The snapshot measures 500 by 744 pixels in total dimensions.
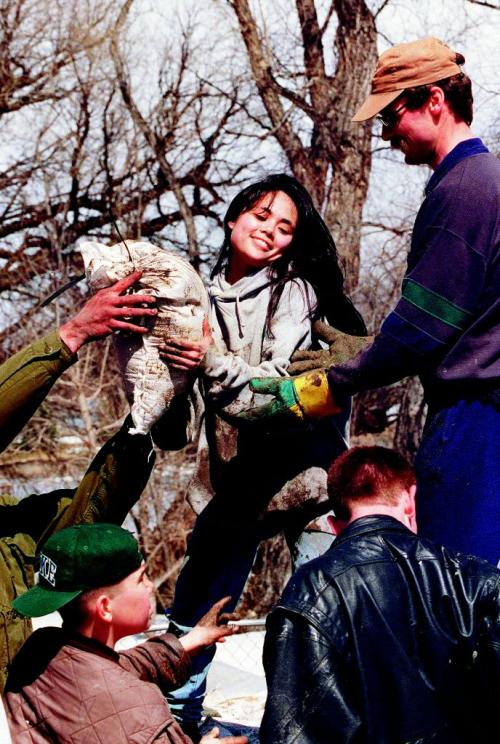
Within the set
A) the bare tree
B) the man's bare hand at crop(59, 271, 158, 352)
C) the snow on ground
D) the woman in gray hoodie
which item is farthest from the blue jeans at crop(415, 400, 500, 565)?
the bare tree

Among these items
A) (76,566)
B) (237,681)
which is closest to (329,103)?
(237,681)

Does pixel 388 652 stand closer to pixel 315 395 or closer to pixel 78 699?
pixel 78 699

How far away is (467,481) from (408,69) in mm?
1142

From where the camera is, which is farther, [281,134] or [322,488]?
[281,134]

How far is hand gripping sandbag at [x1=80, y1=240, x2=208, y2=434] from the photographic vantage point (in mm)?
2859

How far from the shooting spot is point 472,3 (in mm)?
11867

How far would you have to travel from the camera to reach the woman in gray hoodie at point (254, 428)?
3.09 meters

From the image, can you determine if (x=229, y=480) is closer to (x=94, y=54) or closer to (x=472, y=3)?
(x=472, y=3)

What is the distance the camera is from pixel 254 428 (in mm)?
2957

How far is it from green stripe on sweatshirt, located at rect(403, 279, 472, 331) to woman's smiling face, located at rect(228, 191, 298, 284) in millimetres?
740

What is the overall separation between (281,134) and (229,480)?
32.9ft

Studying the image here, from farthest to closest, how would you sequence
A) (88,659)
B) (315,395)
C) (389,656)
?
1. (315,395)
2. (88,659)
3. (389,656)

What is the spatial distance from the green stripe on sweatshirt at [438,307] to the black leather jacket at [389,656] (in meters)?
0.65

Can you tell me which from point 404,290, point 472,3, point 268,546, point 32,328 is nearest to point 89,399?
point 32,328
